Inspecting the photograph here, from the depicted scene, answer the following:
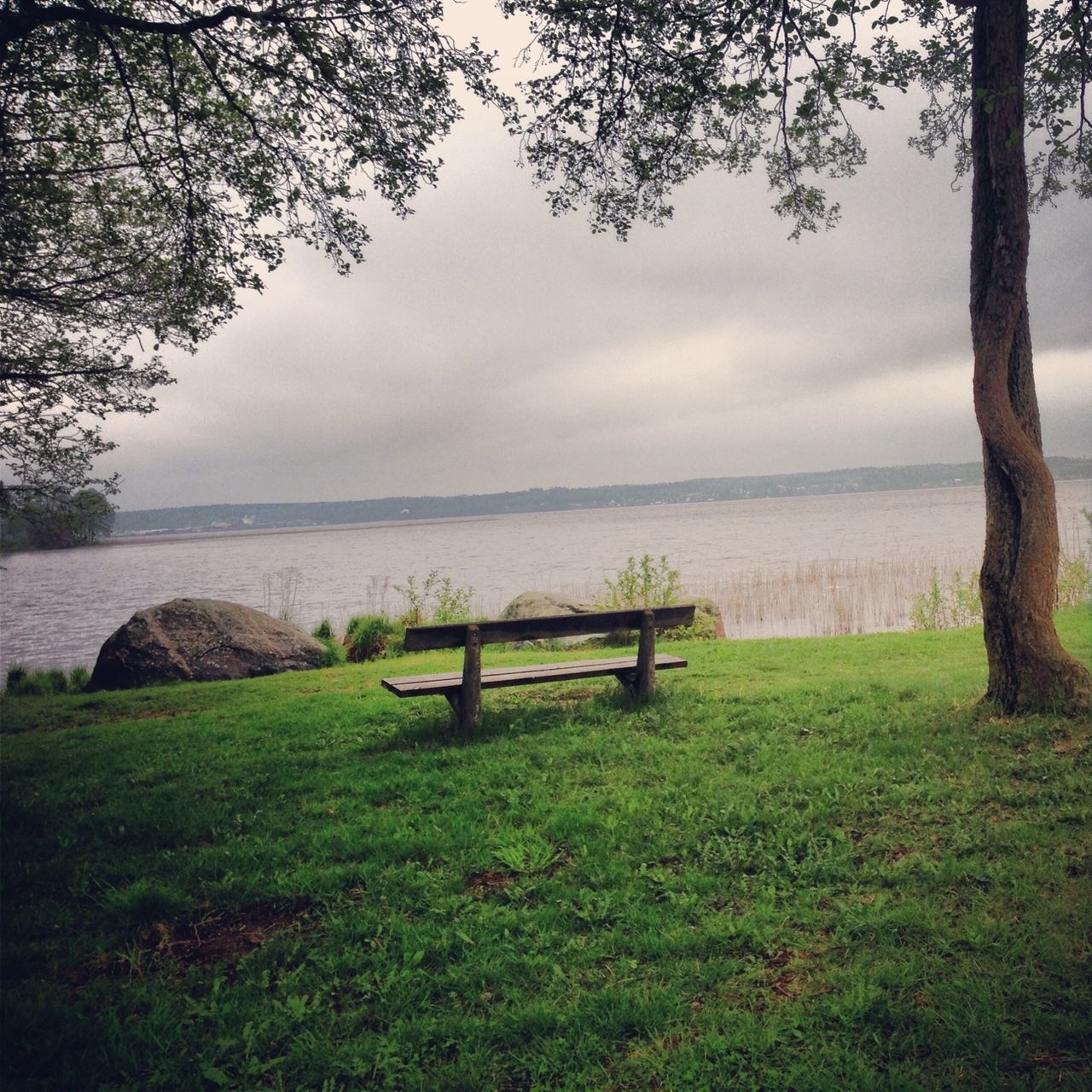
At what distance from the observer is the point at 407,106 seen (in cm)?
761

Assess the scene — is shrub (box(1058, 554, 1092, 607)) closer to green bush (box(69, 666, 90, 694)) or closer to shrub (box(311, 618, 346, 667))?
shrub (box(311, 618, 346, 667))

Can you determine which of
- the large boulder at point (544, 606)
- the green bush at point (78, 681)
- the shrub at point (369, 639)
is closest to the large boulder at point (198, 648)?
the green bush at point (78, 681)

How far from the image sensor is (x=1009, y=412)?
6.28 m

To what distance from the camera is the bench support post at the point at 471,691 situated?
6.57m

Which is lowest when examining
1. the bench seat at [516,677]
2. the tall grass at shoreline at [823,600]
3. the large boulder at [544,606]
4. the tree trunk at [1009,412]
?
the tall grass at shoreline at [823,600]

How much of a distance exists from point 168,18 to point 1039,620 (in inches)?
402

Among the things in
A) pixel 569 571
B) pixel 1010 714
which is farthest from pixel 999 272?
pixel 569 571

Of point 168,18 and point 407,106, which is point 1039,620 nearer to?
point 407,106

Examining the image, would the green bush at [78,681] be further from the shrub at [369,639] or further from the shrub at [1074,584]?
the shrub at [1074,584]

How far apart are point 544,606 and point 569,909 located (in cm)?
1195

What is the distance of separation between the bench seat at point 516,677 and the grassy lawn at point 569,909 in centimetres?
47

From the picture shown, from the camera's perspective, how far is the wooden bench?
256 inches

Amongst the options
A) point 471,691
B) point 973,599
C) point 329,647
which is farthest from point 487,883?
point 973,599

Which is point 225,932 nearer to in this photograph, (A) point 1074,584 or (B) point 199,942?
(B) point 199,942
